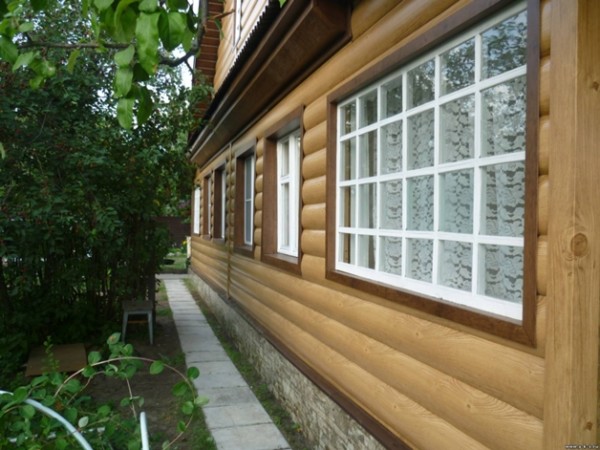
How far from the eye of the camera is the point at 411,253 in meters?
2.88

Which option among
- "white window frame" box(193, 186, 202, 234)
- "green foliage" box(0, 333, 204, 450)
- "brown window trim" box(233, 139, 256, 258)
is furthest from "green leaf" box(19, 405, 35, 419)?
"white window frame" box(193, 186, 202, 234)

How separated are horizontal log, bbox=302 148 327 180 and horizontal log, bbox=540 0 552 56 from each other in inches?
83.6

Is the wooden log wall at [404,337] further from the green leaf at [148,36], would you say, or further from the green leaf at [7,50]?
the green leaf at [7,50]

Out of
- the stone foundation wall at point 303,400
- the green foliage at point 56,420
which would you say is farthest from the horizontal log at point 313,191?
the green foliage at point 56,420

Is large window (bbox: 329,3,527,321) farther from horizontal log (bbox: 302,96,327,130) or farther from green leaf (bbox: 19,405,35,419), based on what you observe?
green leaf (bbox: 19,405,35,419)

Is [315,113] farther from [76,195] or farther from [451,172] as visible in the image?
[76,195]

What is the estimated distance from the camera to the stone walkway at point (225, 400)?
162 inches

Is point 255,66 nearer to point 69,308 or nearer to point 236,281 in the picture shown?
point 236,281

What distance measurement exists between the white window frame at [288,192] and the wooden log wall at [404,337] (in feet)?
0.98

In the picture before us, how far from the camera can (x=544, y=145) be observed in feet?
6.16

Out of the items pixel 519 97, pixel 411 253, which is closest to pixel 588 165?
pixel 519 97

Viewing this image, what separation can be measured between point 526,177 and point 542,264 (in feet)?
1.09

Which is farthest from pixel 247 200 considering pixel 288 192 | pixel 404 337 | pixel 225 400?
pixel 404 337

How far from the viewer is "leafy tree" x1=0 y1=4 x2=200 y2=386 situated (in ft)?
17.9
